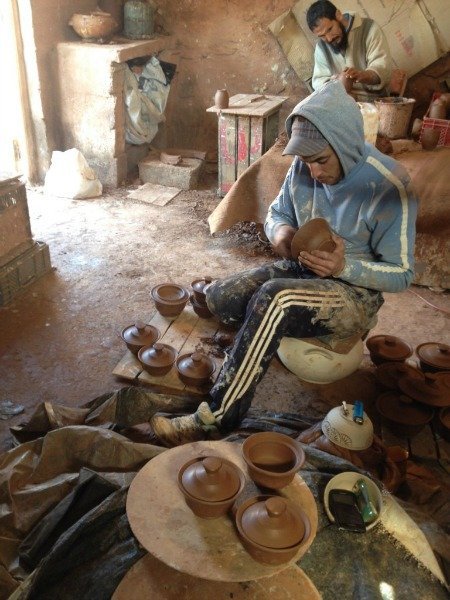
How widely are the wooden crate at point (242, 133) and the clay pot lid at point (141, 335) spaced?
3.09 m

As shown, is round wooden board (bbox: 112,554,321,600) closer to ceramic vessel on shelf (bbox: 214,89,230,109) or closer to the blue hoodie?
the blue hoodie

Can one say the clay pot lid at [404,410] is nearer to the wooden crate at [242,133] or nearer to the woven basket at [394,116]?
the woven basket at [394,116]

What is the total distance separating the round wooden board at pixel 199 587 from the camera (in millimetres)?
1419

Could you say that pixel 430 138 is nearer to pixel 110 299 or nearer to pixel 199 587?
pixel 110 299

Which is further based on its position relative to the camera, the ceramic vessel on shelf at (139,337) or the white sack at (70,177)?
the white sack at (70,177)

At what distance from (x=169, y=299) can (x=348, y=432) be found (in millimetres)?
1604

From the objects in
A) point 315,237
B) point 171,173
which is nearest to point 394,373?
point 315,237

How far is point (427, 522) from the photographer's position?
1.86 metres

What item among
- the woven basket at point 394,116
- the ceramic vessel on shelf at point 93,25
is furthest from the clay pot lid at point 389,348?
the ceramic vessel on shelf at point 93,25

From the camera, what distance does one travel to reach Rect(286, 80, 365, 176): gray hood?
2234 millimetres

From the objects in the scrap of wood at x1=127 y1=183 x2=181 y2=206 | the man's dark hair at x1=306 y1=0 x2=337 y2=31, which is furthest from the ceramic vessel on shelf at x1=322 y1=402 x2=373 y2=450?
the man's dark hair at x1=306 y1=0 x2=337 y2=31

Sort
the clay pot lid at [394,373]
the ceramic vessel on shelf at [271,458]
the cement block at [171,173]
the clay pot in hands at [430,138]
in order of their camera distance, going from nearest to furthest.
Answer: the ceramic vessel on shelf at [271,458] → the clay pot lid at [394,373] → the clay pot in hands at [430,138] → the cement block at [171,173]

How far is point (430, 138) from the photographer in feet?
13.8

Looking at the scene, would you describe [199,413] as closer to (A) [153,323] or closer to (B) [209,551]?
(B) [209,551]
